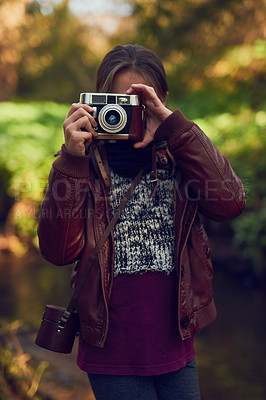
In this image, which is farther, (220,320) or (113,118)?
(220,320)

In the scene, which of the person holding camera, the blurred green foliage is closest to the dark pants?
the person holding camera

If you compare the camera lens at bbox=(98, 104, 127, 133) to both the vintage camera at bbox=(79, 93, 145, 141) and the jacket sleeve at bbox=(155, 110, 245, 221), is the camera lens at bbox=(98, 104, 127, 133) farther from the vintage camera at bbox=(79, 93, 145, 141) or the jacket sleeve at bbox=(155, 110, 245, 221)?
the jacket sleeve at bbox=(155, 110, 245, 221)

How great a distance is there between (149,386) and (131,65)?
991 millimetres

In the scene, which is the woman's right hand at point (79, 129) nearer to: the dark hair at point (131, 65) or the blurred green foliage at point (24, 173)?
the dark hair at point (131, 65)

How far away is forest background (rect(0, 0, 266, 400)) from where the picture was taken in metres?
3.11

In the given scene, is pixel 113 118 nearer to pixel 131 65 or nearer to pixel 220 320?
pixel 131 65

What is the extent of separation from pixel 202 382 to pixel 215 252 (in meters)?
2.46

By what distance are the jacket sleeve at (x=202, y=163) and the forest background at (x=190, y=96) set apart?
1580 mm

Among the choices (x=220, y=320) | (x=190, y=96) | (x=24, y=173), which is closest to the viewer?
(x=220, y=320)

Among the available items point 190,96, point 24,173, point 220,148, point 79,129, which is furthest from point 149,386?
point 190,96

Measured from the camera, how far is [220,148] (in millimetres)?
4516

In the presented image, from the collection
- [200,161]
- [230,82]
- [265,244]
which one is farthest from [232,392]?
[230,82]

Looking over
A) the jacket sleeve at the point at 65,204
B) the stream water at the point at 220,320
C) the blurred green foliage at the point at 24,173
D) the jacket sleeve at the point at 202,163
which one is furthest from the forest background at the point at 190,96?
the jacket sleeve at the point at 65,204

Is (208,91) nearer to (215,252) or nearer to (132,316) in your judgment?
(215,252)
